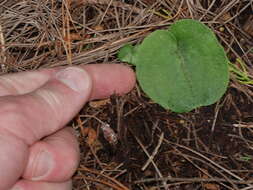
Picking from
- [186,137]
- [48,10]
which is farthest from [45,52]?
[186,137]

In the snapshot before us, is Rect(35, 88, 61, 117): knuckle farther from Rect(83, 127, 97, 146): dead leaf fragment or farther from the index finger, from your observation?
Rect(83, 127, 97, 146): dead leaf fragment

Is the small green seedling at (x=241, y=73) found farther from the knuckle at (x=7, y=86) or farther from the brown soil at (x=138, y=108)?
the knuckle at (x=7, y=86)

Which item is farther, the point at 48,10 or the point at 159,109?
the point at 48,10

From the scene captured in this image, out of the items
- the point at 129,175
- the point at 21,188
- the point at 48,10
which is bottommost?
the point at 129,175

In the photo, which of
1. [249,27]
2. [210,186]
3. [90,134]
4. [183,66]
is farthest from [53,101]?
[249,27]

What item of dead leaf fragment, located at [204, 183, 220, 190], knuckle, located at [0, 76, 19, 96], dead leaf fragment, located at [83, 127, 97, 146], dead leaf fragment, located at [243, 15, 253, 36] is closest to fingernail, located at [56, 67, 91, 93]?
knuckle, located at [0, 76, 19, 96]

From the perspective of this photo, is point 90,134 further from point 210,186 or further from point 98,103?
point 210,186

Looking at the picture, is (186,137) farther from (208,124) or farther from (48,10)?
(48,10)
